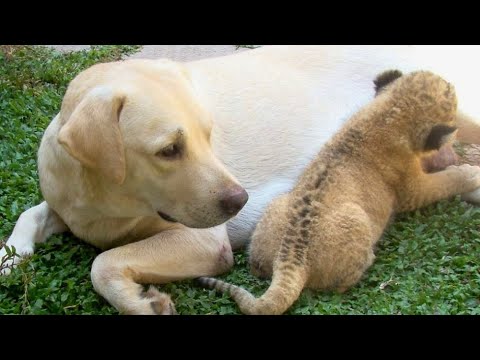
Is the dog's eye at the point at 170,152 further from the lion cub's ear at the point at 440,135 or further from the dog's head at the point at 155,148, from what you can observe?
the lion cub's ear at the point at 440,135

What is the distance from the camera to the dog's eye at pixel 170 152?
8.93 feet

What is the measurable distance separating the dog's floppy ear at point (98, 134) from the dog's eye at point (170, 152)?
0.16 metres

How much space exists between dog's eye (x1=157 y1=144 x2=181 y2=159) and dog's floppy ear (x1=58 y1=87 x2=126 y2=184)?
155mm

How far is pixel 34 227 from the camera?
11.2 feet

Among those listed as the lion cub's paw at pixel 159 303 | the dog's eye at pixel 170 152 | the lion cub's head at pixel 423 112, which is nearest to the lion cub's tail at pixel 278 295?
the lion cub's paw at pixel 159 303

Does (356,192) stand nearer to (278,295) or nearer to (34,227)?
(278,295)

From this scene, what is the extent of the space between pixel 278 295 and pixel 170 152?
0.69 metres

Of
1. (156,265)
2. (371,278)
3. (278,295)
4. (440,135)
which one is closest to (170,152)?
(156,265)

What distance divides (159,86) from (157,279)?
2.73 ft

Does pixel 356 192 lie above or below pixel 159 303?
above

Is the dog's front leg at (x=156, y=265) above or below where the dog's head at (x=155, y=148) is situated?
below

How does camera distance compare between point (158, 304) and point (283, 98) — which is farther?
point (283, 98)

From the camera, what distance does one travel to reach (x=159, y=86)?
9.39ft

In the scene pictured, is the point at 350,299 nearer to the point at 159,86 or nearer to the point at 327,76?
the point at 159,86
